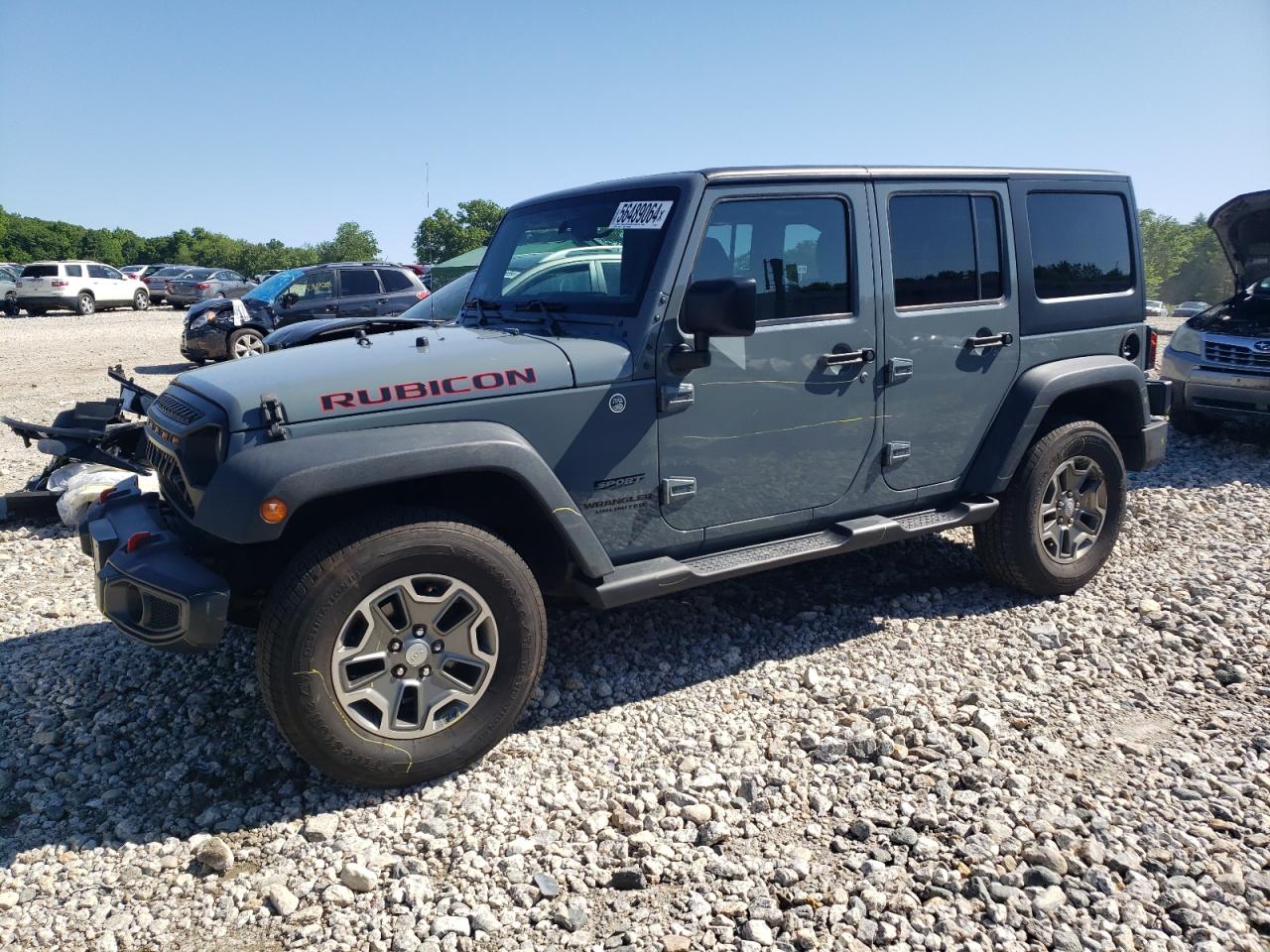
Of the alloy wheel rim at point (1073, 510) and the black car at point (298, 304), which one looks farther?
the black car at point (298, 304)

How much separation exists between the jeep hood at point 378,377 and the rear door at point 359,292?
10.8m

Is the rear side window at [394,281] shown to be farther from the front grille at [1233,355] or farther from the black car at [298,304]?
the front grille at [1233,355]

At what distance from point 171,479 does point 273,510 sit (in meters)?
0.83

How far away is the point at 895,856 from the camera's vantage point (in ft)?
9.26

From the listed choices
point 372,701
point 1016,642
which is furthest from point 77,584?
point 1016,642

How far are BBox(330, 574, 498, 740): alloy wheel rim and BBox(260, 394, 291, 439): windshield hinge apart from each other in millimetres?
580

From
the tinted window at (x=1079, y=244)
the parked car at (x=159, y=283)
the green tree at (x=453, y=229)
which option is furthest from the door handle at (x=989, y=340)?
the green tree at (x=453, y=229)

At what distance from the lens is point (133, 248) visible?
69.8 m

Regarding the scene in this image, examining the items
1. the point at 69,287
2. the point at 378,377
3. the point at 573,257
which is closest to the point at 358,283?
the point at 573,257

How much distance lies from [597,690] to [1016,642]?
1.96 m

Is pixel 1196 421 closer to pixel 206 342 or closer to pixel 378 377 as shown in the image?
pixel 378 377

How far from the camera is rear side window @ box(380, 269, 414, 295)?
14.4 m

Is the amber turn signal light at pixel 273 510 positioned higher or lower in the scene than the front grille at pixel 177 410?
lower

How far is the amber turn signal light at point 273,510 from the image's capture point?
9.24 ft
